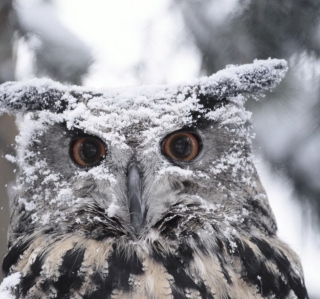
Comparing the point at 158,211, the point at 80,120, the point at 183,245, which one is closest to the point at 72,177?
the point at 80,120

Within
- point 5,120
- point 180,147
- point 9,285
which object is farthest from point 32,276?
point 5,120

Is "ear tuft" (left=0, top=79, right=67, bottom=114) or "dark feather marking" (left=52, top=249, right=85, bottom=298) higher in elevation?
"ear tuft" (left=0, top=79, right=67, bottom=114)

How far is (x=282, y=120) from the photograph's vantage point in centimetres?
196

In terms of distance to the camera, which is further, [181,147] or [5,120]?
[5,120]

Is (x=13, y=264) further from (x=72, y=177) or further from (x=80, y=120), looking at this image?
(x=80, y=120)

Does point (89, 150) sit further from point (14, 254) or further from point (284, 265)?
point (284, 265)

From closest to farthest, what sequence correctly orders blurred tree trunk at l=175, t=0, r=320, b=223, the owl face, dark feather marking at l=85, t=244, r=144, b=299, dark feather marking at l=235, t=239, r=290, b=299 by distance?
dark feather marking at l=85, t=244, r=144, b=299
dark feather marking at l=235, t=239, r=290, b=299
the owl face
blurred tree trunk at l=175, t=0, r=320, b=223

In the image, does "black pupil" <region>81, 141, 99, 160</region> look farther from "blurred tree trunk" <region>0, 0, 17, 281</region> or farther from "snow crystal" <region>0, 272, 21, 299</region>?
"blurred tree trunk" <region>0, 0, 17, 281</region>

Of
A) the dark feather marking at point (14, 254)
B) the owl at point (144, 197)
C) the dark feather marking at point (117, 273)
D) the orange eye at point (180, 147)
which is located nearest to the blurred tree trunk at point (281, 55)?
the owl at point (144, 197)

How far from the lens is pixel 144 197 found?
5.12 ft

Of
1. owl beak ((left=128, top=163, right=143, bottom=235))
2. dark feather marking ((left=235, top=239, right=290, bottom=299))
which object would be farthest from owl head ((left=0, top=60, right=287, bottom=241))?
dark feather marking ((left=235, top=239, right=290, bottom=299))

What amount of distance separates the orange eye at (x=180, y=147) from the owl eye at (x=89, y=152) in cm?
17

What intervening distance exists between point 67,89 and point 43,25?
0.46 metres

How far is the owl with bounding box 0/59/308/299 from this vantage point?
1.41 metres
